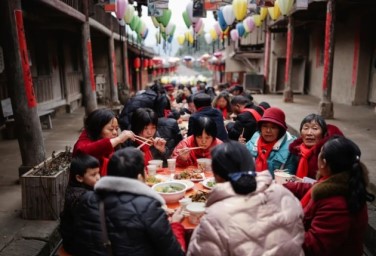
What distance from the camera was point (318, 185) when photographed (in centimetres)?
245

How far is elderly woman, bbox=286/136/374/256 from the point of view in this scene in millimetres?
2318

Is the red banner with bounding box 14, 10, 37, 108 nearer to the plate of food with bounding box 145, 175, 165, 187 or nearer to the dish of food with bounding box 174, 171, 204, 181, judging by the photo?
the plate of food with bounding box 145, 175, 165, 187

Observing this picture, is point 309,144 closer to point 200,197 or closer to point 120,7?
point 200,197

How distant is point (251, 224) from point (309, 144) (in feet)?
6.80

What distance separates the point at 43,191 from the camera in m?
4.32

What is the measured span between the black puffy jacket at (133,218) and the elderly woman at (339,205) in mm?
1059

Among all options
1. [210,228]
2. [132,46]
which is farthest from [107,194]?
[132,46]

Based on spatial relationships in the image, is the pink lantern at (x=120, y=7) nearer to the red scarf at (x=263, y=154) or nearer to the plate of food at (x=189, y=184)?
the red scarf at (x=263, y=154)

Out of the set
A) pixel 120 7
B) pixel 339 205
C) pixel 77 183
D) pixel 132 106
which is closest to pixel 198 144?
pixel 77 183

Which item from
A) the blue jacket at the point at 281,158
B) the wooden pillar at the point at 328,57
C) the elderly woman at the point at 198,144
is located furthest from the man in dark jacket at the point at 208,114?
the wooden pillar at the point at 328,57

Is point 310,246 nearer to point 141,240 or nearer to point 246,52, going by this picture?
point 141,240

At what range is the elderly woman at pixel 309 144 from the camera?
141 inches

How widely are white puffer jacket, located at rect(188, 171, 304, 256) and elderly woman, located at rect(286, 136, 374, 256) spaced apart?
347 mm

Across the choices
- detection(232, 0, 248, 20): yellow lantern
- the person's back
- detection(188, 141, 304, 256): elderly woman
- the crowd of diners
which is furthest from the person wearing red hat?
detection(232, 0, 248, 20): yellow lantern
